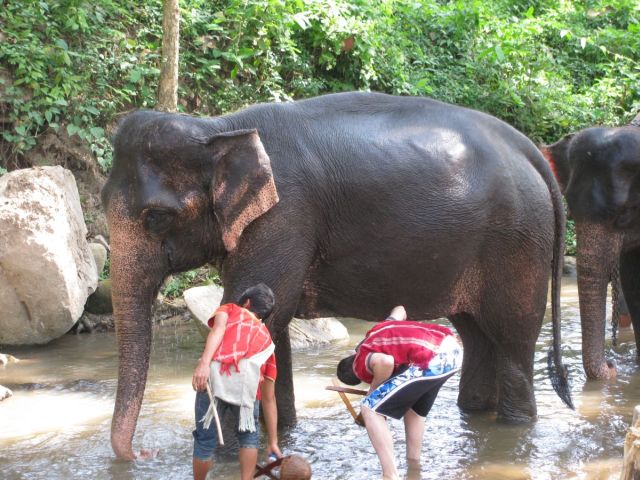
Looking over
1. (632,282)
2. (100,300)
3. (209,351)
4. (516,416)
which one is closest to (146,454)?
(209,351)

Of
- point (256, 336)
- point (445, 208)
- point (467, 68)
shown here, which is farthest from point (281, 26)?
point (256, 336)

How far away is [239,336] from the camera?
355 centimetres

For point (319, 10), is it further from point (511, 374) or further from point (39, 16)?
point (511, 374)

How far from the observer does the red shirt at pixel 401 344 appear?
12.0 feet

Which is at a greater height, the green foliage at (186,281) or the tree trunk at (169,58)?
the tree trunk at (169,58)

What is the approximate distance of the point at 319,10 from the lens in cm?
1071

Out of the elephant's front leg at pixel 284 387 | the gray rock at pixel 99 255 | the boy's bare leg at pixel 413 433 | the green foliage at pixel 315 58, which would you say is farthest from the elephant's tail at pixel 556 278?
the green foliage at pixel 315 58

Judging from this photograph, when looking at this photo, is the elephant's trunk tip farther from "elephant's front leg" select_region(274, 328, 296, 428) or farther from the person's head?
"elephant's front leg" select_region(274, 328, 296, 428)

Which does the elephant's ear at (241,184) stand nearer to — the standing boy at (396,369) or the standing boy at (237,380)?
the standing boy at (237,380)

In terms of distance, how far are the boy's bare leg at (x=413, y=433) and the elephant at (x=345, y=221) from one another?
71cm

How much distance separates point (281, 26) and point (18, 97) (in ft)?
10.6

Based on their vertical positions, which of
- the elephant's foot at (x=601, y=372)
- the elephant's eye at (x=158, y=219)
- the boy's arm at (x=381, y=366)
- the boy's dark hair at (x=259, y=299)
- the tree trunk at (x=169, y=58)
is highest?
the tree trunk at (x=169, y=58)

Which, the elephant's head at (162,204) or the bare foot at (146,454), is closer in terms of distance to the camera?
the elephant's head at (162,204)

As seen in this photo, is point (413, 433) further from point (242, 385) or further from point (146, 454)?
point (146, 454)
